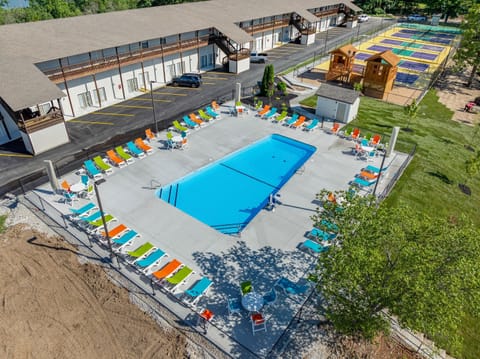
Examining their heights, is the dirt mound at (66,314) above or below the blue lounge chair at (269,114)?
below

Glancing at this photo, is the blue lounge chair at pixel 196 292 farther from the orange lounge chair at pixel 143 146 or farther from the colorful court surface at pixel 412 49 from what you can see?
the colorful court surface at pixel 412 49

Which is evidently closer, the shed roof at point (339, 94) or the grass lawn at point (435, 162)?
the grass lawn at point (435, 162)

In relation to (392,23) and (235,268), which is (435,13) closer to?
(392,23)

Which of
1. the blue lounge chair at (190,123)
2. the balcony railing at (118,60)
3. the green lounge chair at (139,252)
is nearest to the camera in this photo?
the green lounge chair at (139,252)

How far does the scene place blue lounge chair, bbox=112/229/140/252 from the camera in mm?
17094

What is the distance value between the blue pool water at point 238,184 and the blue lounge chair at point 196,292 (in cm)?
486

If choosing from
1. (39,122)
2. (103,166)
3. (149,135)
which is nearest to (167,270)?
(103,166)

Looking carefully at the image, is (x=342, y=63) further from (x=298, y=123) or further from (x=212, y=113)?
(x=212, y=113)

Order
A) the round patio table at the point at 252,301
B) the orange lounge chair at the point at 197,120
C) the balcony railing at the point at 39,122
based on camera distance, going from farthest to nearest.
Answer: the orange lounge chair at the point at 197,120 < the balcony railing at the point at 39,122 < the round patio table at the point at 252,301

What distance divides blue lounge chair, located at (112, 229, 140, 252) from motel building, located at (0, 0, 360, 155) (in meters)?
12.8

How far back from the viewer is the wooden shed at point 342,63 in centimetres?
3878

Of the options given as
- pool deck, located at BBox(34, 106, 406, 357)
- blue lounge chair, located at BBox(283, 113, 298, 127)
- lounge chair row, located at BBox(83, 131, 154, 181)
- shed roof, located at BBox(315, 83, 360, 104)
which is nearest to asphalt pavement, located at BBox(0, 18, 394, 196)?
lounge chair row, located at BBox(83, 131, 154, 181)

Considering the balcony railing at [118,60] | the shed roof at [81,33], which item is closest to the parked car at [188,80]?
the balcony railing at [118,60]

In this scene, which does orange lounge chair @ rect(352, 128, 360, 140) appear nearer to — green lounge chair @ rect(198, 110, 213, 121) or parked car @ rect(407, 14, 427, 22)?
green lounge chair @ rect(198, 110, 213, 121)
